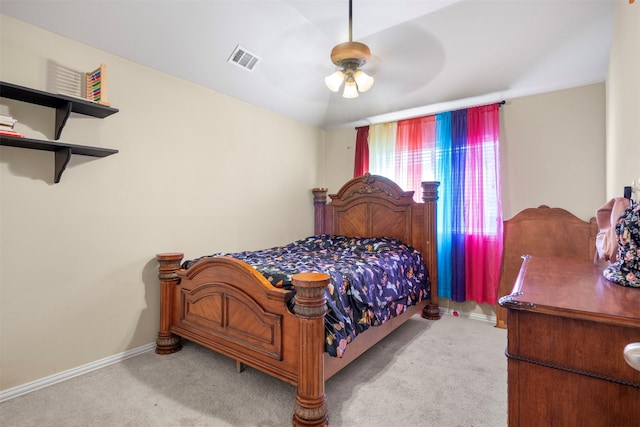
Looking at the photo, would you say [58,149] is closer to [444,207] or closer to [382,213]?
[382,213]

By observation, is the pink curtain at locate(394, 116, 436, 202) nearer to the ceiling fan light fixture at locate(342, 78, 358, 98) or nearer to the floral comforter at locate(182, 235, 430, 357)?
the floral comforter at locate(182, 235, 430, 357)

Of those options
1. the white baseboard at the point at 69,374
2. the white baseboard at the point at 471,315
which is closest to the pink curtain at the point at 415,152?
the white baseboard at the point at 471,315

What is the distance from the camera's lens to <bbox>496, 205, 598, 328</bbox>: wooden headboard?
9.46 feet

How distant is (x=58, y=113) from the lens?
7.30 feet

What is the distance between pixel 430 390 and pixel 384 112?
318 centimetres

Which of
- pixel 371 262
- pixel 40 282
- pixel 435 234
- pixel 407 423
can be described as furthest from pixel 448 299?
pixel 40 282

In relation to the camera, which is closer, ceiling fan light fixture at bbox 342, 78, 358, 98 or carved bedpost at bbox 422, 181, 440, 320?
ceiling fan light fixture at bbox 342, 78, 358, 98

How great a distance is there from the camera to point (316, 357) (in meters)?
1.74

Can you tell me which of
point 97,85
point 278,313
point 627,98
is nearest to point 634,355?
point 278,313

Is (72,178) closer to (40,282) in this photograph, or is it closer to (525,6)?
(40,282)

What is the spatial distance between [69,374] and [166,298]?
0.78 metres

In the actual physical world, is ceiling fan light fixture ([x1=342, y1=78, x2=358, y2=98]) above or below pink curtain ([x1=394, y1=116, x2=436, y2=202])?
above

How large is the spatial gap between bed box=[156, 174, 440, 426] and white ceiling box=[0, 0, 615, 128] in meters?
1.24

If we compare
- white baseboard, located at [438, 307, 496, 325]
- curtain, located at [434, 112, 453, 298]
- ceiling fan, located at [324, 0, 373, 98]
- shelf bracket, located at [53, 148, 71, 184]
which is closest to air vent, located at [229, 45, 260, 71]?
ceiling fan, located at [324, 0, 373, 98]
